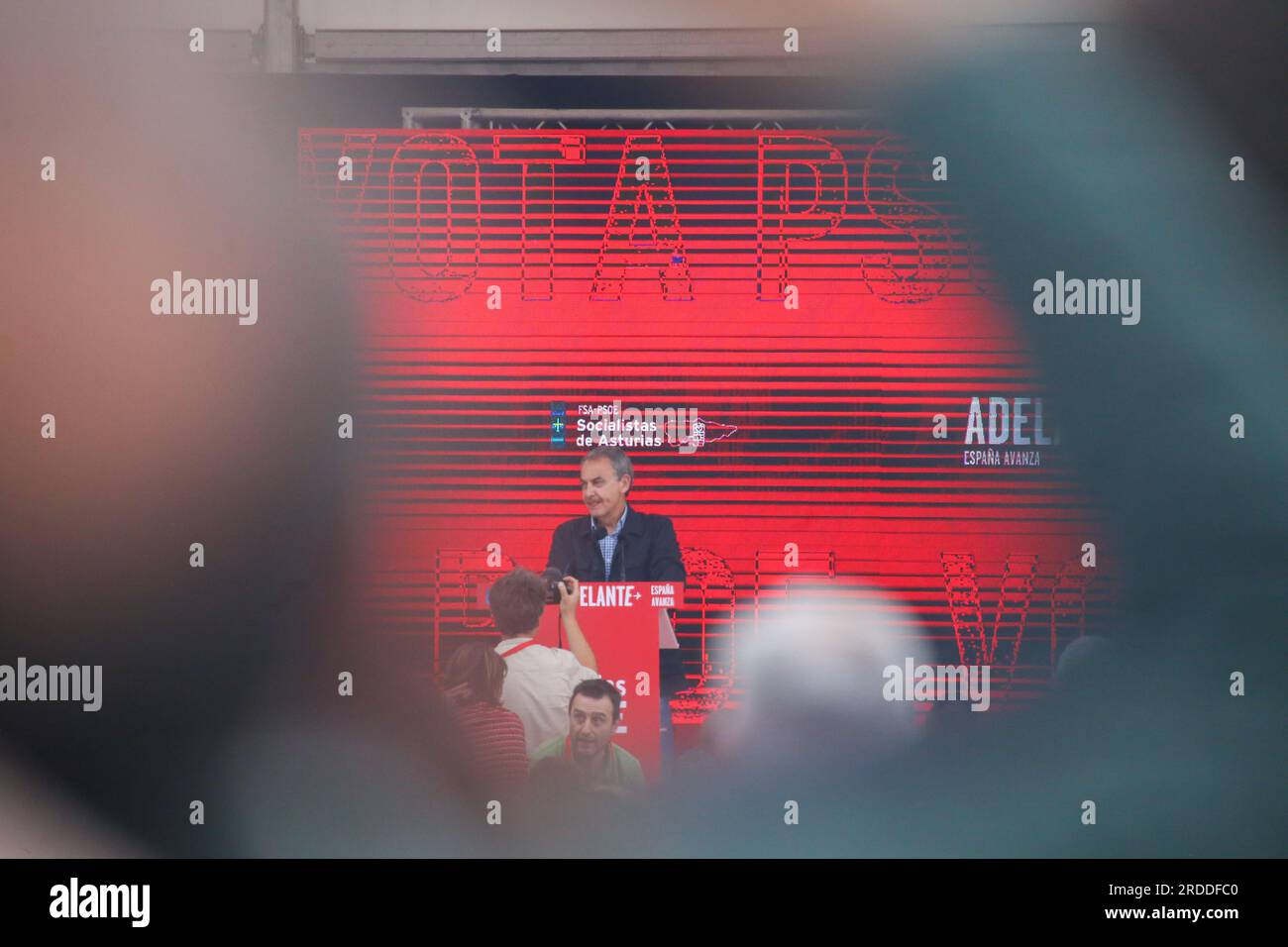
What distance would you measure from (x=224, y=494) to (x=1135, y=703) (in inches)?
117

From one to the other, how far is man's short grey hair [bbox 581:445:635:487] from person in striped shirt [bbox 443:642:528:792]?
2.26 ft

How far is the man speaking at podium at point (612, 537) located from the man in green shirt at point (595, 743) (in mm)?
357

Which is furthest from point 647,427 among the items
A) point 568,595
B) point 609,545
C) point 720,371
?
point 568,595

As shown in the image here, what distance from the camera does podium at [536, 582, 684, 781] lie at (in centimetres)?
300

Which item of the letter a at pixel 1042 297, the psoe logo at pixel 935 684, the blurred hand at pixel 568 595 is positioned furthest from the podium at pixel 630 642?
the letter a at pixel 1042 297

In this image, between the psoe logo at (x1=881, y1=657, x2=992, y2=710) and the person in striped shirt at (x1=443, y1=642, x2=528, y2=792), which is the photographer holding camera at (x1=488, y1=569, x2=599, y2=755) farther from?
the psoe logo at (x1=881, y1=657, x2=992, y2=710)

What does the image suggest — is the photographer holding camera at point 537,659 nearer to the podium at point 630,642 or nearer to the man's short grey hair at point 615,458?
the podium at point 630,642

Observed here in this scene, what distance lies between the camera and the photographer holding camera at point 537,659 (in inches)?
118

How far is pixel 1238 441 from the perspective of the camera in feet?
9.96

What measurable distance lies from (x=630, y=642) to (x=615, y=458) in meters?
0.58
